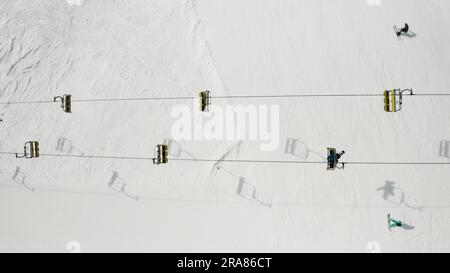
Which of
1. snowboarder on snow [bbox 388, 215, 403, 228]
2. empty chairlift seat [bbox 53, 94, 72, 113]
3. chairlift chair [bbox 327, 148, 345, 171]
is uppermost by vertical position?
empty chairlift seat [bbox 53, 94, 72, 113]

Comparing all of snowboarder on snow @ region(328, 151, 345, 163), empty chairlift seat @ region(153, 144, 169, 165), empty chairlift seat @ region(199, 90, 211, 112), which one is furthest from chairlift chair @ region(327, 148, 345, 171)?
empty chairlift seat @ region(153, 144, 169, 165)

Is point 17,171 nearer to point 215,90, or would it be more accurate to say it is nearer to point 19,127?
point 19,127

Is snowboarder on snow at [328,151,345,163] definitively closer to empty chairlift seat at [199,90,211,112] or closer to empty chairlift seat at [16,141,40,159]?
empty chairlift seat at [199,90,211,112]

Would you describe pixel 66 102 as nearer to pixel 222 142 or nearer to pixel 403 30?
pixel 222 142

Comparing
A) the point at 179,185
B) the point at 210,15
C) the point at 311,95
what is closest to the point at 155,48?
the point at 210,15

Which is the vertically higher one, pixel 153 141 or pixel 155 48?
pixel 155 48

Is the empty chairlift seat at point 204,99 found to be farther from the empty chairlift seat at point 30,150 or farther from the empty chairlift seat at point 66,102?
the empty chairlift seat at point 30,150

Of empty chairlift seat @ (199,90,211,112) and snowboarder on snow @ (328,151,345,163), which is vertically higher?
empty chairlift seat @ (199,90,211,112)
